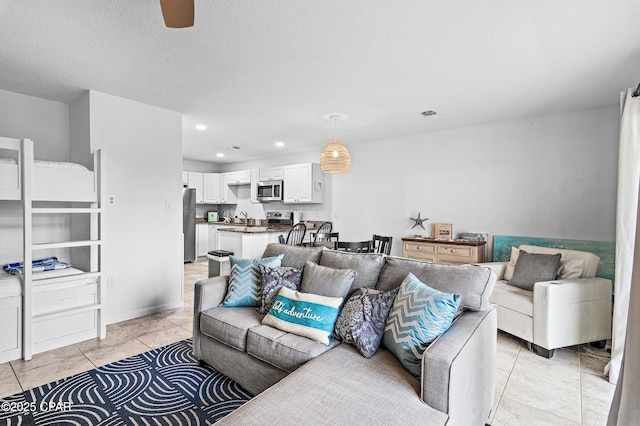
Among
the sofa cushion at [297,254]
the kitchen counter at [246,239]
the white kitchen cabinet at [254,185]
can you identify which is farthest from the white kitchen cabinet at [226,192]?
the sofa cushion at [297,254]

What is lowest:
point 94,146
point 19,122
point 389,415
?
point 389,415

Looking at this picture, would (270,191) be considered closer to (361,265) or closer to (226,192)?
Answer: (226,192)

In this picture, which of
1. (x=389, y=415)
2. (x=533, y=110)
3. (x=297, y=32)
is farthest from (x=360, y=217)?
(x=389, y=415)

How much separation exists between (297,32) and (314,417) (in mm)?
2241

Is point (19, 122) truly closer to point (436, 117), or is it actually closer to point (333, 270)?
point (333, 270)

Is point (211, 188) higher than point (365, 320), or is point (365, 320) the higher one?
point (211, 188)

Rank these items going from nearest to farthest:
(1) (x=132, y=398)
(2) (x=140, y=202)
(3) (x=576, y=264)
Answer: (1) (x=132, y=398)
(3) (x=576, y=264)
(2) (x=140, y=202)

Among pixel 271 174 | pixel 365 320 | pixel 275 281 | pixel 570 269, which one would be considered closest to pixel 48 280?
pixel 275 281

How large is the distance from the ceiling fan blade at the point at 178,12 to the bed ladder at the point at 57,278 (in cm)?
203

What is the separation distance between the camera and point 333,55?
2.50m

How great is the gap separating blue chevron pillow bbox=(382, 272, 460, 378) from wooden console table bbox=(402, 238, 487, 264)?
2.76m

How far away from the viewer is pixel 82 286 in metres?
3.07

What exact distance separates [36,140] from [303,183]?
3949mm

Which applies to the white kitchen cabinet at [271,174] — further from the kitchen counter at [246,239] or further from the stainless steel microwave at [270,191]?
the kitchen counter at [246,239]
